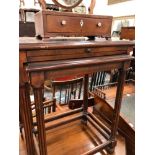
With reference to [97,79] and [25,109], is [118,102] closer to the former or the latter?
[25,109]

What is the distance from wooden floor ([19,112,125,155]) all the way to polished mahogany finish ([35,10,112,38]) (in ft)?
2.44

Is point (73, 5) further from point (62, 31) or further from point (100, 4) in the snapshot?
point (100, 4)

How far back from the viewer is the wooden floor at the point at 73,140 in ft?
3.53

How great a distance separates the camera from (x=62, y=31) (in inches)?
30.9

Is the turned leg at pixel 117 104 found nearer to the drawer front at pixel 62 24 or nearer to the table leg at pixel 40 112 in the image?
the drawer front at pixel 62 24

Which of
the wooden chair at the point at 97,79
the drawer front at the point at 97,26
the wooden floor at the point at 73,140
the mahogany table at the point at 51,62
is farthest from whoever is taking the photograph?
the wooden chair at the point at 97,79

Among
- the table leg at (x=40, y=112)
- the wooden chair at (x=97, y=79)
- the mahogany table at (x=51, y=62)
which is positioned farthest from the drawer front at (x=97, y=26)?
the wooden chair at (x=97, y=79)

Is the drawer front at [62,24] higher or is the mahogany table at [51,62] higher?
the drawer front at [62,24]

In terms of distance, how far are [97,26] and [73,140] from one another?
0.80 meters

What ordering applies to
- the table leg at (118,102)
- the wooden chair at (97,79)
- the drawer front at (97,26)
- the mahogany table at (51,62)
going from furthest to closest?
1. the wooden chair at (97,79)
2. the table leg at (118,102)
3. the drawer front at (97,26)
4. the mahogany table at (51,62)

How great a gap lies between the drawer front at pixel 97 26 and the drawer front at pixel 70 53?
5.0 inches
